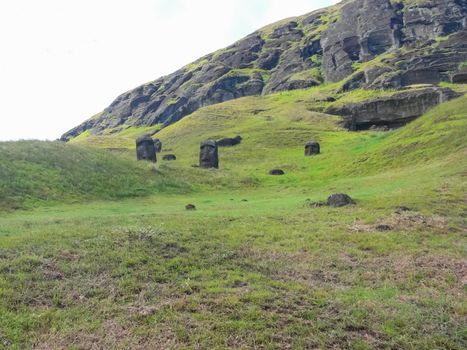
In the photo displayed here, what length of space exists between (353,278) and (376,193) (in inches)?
701

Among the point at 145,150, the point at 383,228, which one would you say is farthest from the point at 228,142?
the point at 383,228

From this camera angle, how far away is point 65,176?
1507 inches

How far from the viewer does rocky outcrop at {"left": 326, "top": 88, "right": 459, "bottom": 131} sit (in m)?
79.1

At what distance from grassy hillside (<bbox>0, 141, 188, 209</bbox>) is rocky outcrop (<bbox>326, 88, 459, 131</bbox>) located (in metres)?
53.3

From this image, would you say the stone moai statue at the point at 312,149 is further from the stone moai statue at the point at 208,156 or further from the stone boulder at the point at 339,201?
the stone boulder at the point at 339,201

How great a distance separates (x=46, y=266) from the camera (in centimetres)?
1439

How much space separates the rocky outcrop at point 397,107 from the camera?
7906 centimetres

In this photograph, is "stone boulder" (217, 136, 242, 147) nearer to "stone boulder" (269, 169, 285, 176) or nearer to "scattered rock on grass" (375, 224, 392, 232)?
"stone boulder" (269, 169, 285, 176)

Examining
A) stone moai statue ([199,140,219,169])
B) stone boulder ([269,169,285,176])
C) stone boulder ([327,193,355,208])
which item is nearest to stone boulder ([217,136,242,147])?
stone moai statue ([199,140,219,169])

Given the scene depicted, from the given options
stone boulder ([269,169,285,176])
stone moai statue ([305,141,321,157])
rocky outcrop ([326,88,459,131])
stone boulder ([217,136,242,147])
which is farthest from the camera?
stone boulder ([217,136,242,147])

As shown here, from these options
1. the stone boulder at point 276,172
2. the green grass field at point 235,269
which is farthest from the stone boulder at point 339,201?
the stone boulder at point 276,172

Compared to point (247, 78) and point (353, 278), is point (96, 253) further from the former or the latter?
point (247, 78)

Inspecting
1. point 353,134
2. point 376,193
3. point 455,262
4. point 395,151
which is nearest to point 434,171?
point 376,193

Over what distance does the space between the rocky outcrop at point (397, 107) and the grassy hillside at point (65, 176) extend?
53303mm
